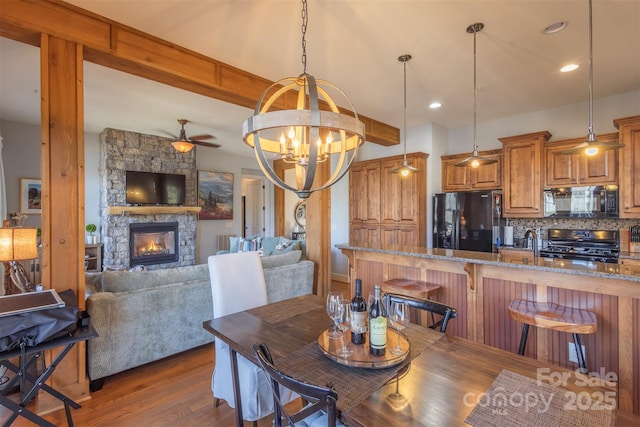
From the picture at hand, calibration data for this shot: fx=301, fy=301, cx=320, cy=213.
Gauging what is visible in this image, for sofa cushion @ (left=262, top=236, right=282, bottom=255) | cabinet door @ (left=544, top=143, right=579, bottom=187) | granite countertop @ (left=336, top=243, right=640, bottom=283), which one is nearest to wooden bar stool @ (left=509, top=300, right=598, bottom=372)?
granite countertop @ (left=336, top=243, right=640, bottom=283)

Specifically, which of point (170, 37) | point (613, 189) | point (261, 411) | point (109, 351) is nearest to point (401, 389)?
point (261, 411)

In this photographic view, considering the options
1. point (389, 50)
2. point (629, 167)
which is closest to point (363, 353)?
point (389, 50)

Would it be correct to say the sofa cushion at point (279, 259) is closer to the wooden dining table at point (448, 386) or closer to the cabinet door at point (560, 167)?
the wooden dining table at point (448, 386)

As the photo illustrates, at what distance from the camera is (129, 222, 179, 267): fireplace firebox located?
5867 millimetres

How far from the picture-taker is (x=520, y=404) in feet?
3.32

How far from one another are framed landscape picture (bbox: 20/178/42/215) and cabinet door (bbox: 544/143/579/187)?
797cm

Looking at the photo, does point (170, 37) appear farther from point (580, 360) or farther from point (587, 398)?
point (580, 360)

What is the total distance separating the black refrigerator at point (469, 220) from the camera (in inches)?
167

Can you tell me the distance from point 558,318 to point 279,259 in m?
2.76

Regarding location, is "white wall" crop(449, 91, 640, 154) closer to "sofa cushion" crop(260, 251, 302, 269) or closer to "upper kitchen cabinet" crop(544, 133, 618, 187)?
"upper kitchen cabinet" crop(544, 133, 618, 187)

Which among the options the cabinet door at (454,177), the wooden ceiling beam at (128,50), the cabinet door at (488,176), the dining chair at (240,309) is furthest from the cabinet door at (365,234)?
the dining chair at (240,309)

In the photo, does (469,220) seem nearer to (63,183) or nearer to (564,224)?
(564,224)

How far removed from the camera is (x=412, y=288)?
2.71 meters

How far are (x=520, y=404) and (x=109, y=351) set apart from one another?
2.80 metres
